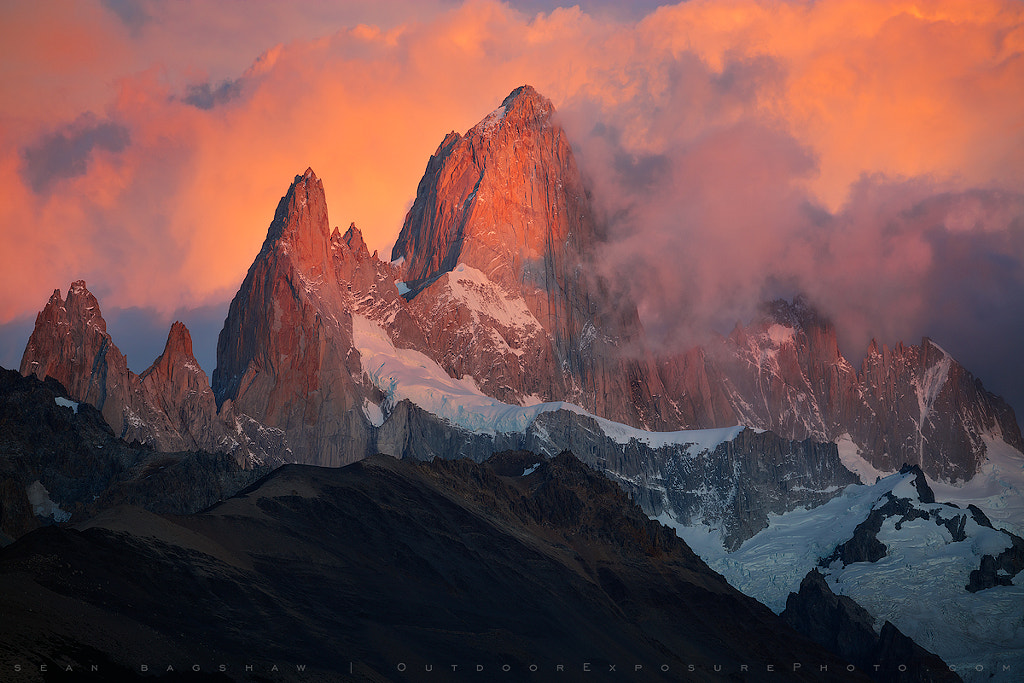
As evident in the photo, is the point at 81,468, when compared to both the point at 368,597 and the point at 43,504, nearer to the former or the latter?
the point at 43,504

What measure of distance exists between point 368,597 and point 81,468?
6383 centimetres

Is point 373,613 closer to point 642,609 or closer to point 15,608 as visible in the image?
point 15,608

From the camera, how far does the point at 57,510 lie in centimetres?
17725

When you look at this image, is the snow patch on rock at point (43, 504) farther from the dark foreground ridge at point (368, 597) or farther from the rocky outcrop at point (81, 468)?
the dark foreground ridge at point (368, 597)

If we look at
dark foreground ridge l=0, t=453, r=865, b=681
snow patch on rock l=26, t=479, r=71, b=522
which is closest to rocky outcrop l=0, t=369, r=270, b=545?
snow patch on rock l=26, t=479, r=71, b=522

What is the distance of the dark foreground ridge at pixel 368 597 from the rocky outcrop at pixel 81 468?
17.5m

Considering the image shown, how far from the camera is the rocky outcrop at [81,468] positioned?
6983 inches

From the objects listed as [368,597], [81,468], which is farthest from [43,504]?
[368,597]

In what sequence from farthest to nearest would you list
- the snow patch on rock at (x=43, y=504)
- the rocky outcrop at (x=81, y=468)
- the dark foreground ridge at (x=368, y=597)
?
the rocky outcrop at (x=81, y=468)
the snow patch on rock at (x=43, y=504)
the dark foreground ridge at (x=368, y=597)

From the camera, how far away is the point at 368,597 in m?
138

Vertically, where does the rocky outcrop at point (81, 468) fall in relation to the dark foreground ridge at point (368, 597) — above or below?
above

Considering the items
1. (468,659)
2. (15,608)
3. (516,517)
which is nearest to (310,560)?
(468,659)

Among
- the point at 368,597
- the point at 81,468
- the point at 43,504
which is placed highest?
the point at 81,468

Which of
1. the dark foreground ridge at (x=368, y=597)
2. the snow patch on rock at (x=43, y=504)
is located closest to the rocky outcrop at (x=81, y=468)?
the snow patch on rock at (x=43, y=504)
